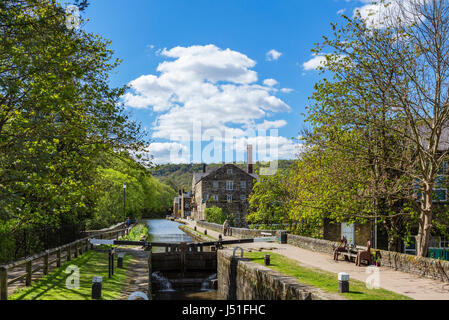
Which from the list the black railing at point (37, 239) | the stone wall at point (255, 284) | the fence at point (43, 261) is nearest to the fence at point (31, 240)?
the black railing at point (37, 239)

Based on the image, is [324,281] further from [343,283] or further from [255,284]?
[255,284]

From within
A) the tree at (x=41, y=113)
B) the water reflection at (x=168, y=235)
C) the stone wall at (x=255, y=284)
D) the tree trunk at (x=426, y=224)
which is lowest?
the water reflection at (x=168, y=235)

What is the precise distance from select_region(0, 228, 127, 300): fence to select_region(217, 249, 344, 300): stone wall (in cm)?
777

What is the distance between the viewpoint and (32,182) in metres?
13.1

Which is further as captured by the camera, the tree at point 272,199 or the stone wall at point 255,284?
the tree at point 272,199

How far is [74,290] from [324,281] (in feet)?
26.7

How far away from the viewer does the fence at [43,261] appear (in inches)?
386

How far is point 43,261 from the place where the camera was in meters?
16.8

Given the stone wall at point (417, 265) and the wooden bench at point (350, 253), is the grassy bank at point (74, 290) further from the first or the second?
Answer: the stone wall at point (417, 265)

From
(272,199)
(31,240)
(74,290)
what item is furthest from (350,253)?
(272,199)

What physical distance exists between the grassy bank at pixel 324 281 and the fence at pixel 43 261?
28.9ft

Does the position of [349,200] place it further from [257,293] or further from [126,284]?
[126,284]
